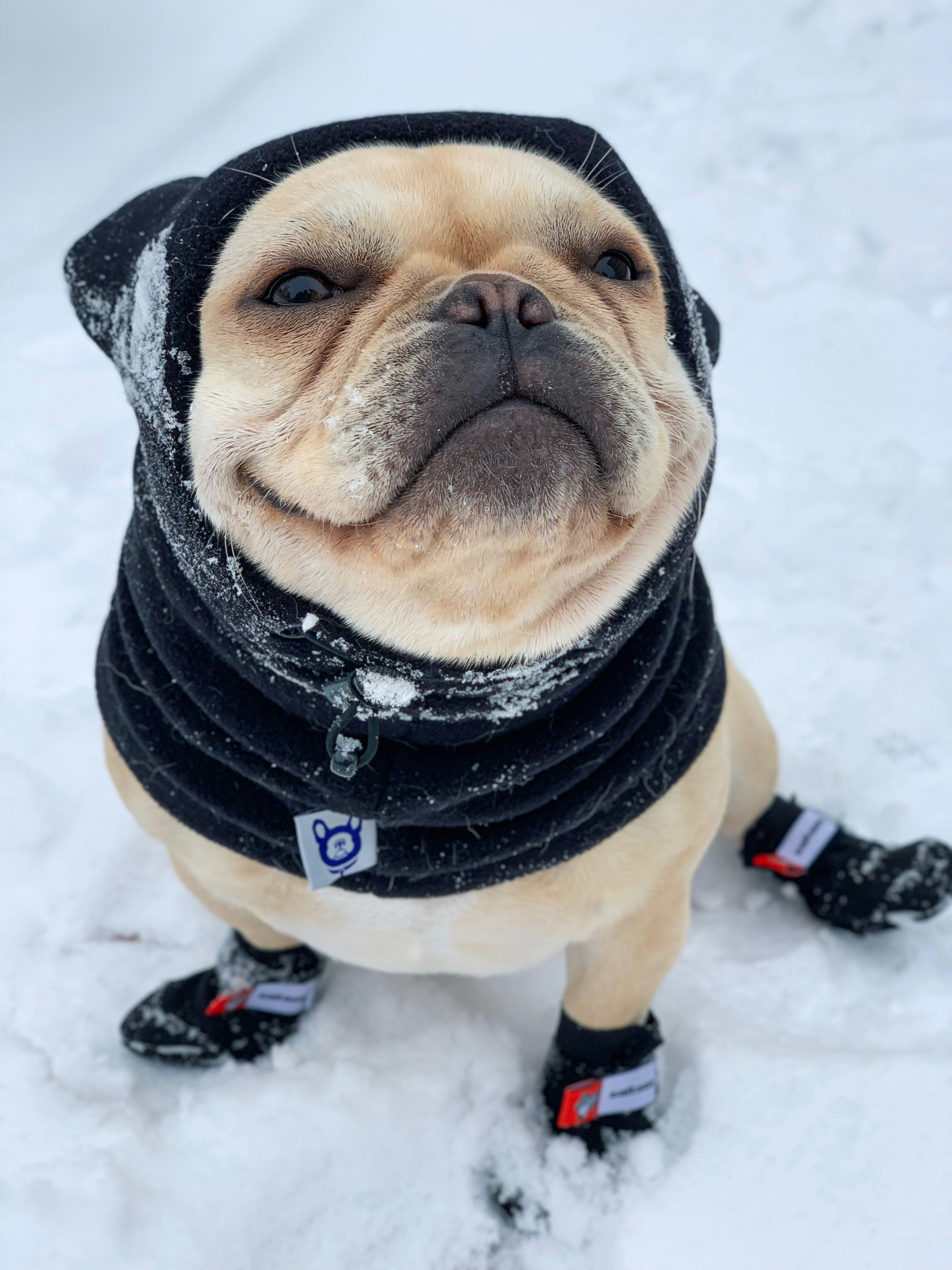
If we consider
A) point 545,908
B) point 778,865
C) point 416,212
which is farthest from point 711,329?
point 778,865

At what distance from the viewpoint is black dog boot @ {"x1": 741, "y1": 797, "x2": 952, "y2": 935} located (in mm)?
2742

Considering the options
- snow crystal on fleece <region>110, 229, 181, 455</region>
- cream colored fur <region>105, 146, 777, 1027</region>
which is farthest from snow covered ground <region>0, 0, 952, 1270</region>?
snow crystal on fleece <region>110, 229, 181, 455</region>

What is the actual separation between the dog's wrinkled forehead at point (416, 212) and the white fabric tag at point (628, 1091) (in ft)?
6.31

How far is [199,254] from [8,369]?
3511mm

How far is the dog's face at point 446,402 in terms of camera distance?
1439mm

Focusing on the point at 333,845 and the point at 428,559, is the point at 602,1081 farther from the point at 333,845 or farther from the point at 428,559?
the point at 428,559

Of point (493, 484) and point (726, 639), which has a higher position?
point (493, 484)

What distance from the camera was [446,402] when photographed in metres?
1.44

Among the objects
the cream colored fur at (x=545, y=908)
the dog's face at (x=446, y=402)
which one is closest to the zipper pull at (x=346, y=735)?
the dog's face at (x=446, y=402)

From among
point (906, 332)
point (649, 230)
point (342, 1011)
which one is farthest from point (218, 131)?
point (342, 1011)

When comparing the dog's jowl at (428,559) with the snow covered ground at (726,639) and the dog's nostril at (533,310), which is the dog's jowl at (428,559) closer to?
the dog's nostril at (533,310)

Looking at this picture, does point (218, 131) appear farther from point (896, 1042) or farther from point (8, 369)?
point (896, 1042)

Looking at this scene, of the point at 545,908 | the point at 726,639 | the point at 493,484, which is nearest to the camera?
the point at 493,484

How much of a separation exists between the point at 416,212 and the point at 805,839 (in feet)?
6.96
